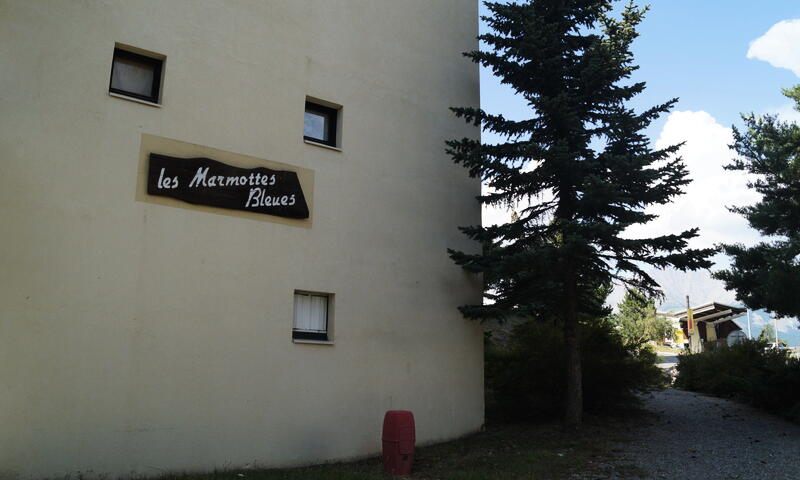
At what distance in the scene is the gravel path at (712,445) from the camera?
330 inches

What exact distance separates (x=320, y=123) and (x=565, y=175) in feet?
15.2

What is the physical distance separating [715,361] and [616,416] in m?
7.20

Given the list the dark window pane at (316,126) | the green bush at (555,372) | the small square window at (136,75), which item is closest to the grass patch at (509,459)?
the green bush at (555,372)

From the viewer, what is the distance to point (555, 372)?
486 inches

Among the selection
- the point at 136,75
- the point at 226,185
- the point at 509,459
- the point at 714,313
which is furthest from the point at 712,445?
the point at 714,313

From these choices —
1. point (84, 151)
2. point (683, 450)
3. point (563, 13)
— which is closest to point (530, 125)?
point (563, 13)

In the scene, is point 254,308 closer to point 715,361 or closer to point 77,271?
point 77,271

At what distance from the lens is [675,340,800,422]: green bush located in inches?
525

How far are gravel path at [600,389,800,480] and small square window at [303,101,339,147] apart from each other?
7262 mm

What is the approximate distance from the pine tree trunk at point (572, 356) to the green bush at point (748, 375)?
5027 mm

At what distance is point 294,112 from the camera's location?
10.2 meters

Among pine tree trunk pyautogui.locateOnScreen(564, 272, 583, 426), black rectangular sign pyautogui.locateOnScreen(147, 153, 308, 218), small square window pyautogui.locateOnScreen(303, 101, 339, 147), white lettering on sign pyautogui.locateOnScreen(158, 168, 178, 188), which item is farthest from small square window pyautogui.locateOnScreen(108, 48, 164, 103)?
pine tree trunk pyautogui.locateOnScreen(564, 272, 583, 426)

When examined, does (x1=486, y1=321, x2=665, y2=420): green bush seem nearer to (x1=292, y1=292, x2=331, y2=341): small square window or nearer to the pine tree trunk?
the pine tree trunk

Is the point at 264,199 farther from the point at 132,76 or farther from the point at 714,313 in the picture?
the point at 714,313
